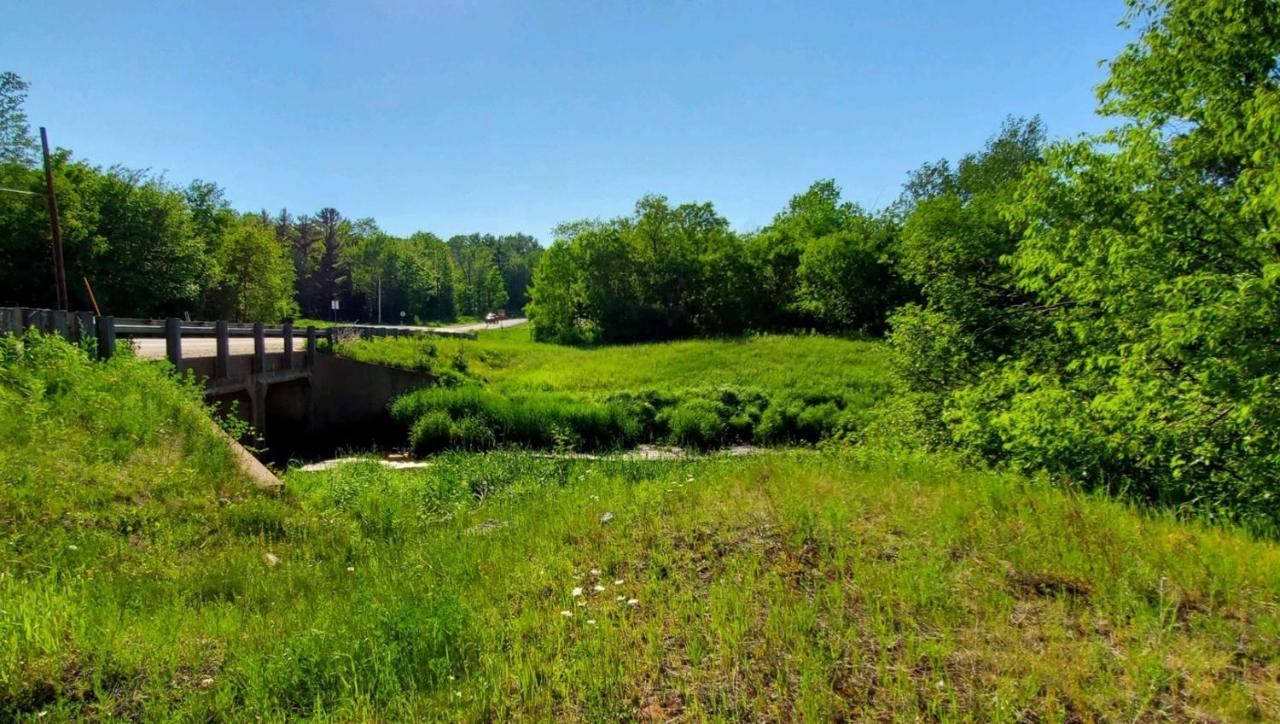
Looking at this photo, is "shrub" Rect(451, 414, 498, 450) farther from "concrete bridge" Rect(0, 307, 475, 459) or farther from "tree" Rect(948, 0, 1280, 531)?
"tree" Rect(948, 0, 1280, 531)

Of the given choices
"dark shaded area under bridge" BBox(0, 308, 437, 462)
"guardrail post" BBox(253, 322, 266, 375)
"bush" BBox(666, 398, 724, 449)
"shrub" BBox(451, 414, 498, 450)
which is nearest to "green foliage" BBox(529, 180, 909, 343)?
"dark shaded area under bridge" BBox(0, 308, 437, 462)

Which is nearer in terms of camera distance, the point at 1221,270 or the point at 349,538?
the point at 1221,270

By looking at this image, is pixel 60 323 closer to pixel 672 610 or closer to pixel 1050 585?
pixel 672 610

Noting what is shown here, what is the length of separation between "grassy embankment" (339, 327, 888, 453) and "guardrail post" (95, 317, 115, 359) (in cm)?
852

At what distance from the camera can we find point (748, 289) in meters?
41.6

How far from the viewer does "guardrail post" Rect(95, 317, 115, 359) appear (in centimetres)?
1094

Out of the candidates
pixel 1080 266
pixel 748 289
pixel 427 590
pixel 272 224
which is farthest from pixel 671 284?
pixel 272 224

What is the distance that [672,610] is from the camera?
138 inches

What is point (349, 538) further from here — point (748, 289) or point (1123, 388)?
point (748, 289)

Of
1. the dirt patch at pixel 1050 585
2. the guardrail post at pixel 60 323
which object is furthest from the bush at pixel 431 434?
the dirt patch at pixel 1050 585

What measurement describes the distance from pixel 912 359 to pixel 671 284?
32543 millimetres

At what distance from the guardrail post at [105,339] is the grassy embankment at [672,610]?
5.80 m

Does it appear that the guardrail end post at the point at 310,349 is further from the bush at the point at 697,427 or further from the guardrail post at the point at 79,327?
the bush at the point at 697,427

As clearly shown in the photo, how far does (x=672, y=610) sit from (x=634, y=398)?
17.6m
